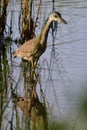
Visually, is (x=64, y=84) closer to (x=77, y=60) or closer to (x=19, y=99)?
(x=19, y=99)

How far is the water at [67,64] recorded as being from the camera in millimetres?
4988

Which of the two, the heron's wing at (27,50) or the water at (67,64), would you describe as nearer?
the water at (67,64)

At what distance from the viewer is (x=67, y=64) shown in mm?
7738

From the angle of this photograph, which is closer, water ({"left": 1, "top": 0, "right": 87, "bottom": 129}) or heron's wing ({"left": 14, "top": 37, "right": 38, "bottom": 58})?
water ({"left": 1, "top": 0, "right": 87, "bottom": 129})

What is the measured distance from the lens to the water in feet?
16.4

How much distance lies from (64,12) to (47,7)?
0.48 metres

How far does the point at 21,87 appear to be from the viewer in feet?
21.3

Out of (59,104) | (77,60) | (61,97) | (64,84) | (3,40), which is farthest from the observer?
(3,40)

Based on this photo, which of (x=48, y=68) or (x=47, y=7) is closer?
(x=48, y=68)

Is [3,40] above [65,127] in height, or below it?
below

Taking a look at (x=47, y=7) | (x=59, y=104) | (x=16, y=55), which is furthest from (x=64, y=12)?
(x=59, y=104)

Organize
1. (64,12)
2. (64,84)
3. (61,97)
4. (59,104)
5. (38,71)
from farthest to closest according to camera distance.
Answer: (64,12) < (38,71) < (64,84) < (61,97) < (59,104)

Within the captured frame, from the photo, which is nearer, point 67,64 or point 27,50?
point 67,64

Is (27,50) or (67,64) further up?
(27,50)
